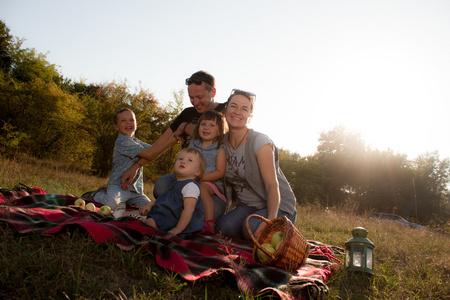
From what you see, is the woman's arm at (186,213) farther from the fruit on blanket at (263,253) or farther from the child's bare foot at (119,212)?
the child's bare foot at (119,212)

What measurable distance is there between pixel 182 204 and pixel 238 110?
127 cm

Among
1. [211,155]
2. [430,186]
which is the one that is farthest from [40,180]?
[430,186]

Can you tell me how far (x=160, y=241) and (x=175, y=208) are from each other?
0.69m

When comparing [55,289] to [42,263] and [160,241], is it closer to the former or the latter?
[42,263]

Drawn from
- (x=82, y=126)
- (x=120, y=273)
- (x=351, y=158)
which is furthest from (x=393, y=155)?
(x=120, y=273)

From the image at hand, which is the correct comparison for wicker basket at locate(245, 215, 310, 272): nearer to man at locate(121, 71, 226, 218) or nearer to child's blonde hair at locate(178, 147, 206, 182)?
child's blonde hair at locate(178, 147, 206, 182)

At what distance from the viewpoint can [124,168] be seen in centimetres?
516

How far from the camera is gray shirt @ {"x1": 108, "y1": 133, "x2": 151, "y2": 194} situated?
510cm

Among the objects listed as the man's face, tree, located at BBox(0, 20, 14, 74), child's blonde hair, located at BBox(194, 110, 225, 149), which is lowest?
child's blonde hair, located at BBox(194, 110, 225, 149)

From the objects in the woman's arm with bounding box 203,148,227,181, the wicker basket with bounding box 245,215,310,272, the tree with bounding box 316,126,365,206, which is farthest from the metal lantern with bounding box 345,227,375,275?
the tree with bounding box 316,126,365,206

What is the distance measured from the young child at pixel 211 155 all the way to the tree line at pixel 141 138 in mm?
3218

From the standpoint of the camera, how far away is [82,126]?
12.4 meters

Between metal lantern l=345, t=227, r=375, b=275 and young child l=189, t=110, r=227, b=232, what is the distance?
5.30 ft

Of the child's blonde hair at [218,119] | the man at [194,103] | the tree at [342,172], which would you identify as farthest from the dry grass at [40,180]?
the tree at [342,172]
